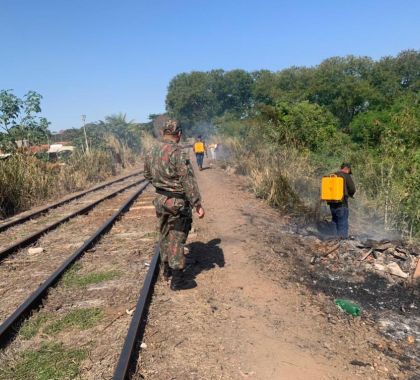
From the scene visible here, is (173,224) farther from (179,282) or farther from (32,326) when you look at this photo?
(32,326)

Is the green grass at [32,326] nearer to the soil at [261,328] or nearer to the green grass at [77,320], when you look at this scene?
the green grass at [77,320]

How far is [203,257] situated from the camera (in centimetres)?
661

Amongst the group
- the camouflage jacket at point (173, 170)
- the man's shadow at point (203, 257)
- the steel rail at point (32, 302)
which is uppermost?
the camouflage jacket at point (173, 170)

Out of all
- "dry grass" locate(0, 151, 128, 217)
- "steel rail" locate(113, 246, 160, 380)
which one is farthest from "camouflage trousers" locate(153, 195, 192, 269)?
"dry grass" locate(0, 151, 128, 217)

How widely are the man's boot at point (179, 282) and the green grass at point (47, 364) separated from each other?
1.58 meters

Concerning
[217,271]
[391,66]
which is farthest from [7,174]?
[391,66]

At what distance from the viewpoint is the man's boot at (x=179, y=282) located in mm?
5219

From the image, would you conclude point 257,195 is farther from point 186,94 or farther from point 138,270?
point 186,94

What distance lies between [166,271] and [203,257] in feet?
3.99

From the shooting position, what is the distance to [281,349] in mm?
3859

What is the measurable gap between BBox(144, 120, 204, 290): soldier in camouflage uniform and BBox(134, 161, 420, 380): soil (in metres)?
0.66

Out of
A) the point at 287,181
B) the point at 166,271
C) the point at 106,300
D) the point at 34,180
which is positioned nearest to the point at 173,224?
the point at 166,271

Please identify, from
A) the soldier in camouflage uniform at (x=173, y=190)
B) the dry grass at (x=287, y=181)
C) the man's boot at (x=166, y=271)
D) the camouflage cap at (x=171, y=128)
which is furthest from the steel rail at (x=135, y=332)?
the dry grass at (x=287, y=181)

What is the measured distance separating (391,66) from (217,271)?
54.8m
